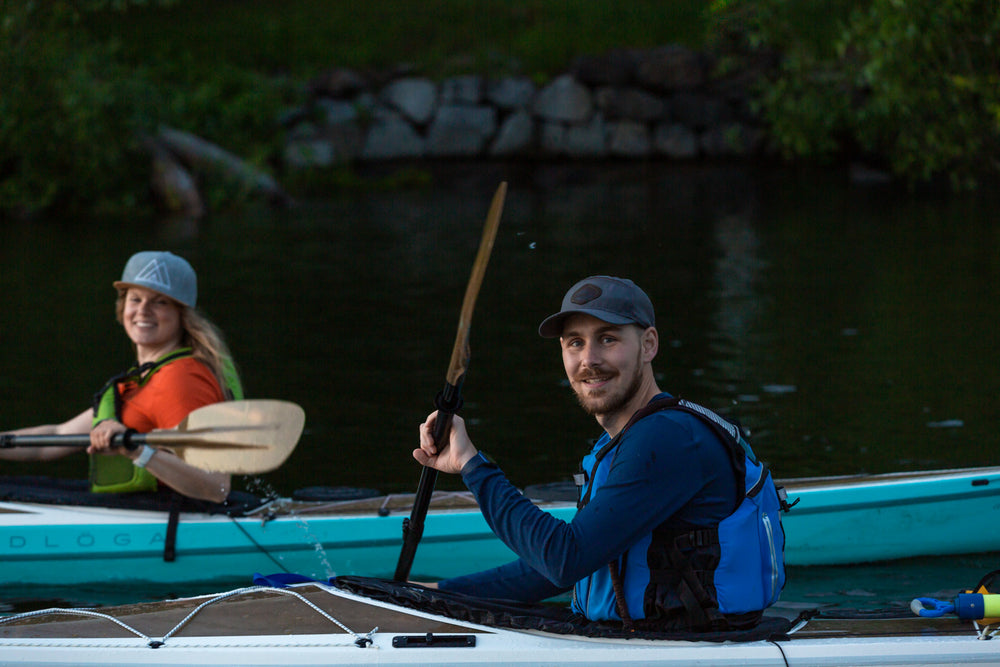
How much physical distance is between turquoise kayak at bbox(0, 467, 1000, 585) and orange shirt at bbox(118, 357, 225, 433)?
0.54 metres

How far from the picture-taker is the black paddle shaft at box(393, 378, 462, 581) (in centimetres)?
325

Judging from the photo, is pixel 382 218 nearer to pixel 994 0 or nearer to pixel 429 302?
pixel 429 302

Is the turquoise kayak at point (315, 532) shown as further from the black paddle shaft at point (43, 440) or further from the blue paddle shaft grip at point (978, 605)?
the blue paddle shaft grip at point (978, 605)

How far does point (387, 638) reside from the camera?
3.44 m

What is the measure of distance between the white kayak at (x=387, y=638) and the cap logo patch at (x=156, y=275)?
58.0 inches

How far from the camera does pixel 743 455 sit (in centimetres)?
312

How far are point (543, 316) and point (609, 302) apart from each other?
8.88 meters

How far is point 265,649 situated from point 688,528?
1.15m

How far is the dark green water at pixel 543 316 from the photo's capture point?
804 centimetres

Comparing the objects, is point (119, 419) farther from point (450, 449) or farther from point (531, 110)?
point (531, 110)

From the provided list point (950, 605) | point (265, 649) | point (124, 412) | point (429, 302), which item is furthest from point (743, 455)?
point (429, 302)

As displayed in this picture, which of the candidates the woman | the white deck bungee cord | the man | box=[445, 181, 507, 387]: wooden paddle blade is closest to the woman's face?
the woman

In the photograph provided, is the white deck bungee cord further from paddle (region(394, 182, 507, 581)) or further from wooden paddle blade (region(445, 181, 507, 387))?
wooden paddle blade (region(445, 181, 507, 387))

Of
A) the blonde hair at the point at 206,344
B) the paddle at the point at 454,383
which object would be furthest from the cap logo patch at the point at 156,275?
the paddle at the point at 454,383
